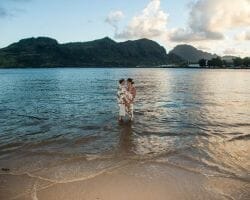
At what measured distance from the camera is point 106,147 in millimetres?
16859

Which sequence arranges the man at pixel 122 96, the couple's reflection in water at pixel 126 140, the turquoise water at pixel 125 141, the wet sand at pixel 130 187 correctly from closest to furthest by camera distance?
the wet sand at pixel 130 187, the turquoise water at pixel 125 141, the couple's reflection in water at pixel 126 140, the man at pixel 122 96

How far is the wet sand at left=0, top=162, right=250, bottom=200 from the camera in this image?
10.6 metres

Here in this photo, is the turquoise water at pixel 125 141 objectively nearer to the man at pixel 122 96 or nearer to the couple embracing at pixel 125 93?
the man at pixel 122 96

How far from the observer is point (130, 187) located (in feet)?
37.4

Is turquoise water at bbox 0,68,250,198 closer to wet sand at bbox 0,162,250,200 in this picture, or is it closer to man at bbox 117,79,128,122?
wet sand at bbox 0,162,250,200

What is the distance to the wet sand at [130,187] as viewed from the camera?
1065 cm

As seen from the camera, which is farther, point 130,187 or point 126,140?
point 126,140

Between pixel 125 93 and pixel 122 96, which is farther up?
pixel 125 93

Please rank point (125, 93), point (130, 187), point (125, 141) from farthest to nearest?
point (125, 93) → point (125, 141) → point (130, 187)

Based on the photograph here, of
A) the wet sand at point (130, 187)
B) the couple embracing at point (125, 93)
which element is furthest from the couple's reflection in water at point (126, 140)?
the wet sand at point (130, 187)

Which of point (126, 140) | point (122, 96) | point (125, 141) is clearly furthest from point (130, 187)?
point (122, 96)

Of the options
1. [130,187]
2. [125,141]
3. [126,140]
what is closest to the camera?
[130,187]

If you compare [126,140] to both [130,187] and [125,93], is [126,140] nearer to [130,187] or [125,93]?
[125,93]

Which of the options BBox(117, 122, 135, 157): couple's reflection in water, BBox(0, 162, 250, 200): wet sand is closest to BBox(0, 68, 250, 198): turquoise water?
BBox(117, 122, 135, 157): couple's reflection in water
